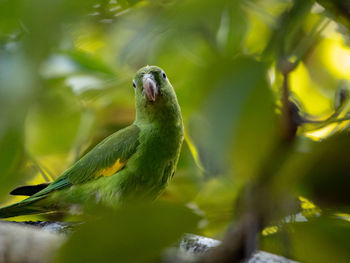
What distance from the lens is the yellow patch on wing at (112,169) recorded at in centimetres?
132

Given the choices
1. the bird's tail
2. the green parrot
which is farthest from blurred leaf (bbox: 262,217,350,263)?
the bird's tail

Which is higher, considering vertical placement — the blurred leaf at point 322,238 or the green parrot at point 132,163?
the blurred leaf at point 322,238

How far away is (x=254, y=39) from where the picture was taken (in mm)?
1266

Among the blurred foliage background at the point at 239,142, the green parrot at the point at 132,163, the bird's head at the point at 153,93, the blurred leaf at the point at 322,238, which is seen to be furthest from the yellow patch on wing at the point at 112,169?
the blurred leaf at the point at 322,238

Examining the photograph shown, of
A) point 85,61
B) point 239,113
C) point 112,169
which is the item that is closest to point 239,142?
point 239,113

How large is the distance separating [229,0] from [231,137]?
156 millimetres

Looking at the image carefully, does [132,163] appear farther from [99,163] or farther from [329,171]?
[329,171]

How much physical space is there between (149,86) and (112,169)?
28cm

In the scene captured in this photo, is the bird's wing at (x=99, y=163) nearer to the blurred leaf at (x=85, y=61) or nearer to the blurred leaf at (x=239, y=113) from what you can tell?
the blurred leaf at (x=85, y=61)

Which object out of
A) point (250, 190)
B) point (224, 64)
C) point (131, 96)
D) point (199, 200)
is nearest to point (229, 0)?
point (224, 64)

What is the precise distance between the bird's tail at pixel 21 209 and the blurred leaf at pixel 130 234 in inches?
35.5

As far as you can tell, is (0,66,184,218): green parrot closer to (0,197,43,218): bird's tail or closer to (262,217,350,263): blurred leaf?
(0,197,43,218): bird's tail

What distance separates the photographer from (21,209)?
1231mm

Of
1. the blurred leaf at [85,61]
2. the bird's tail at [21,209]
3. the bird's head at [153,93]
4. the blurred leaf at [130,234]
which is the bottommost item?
the bird's tail at [21,209]
